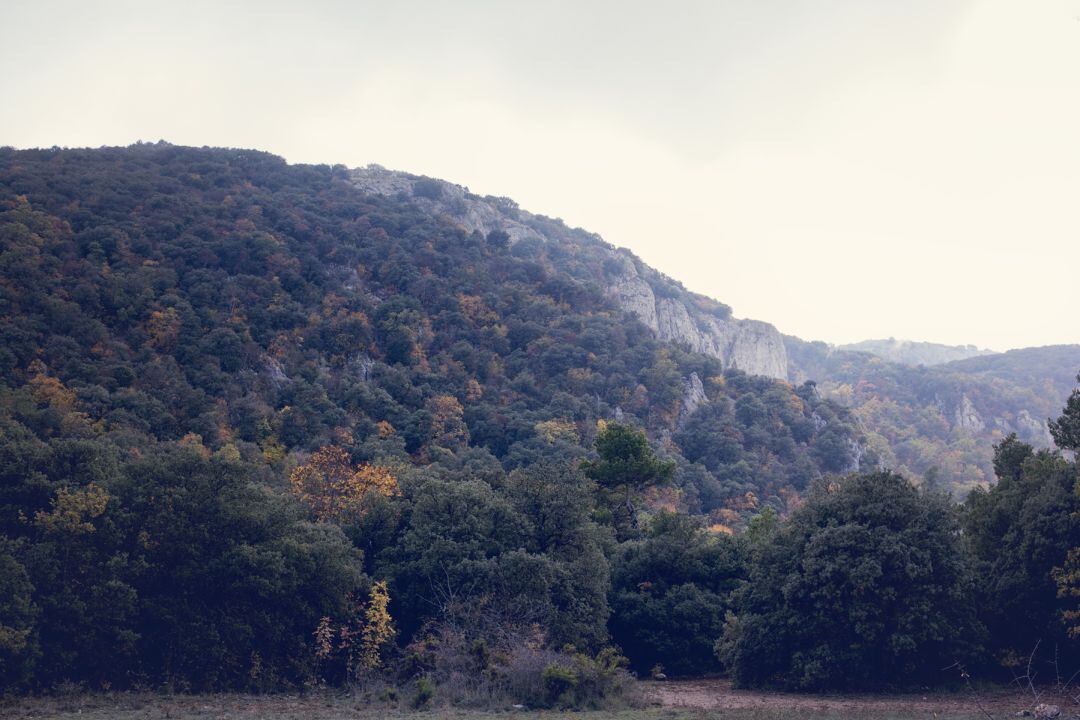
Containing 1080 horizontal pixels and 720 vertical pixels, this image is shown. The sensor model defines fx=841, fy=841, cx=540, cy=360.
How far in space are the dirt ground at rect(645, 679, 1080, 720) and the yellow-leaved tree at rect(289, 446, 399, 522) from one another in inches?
501

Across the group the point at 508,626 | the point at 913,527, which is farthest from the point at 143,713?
the point at 913,527

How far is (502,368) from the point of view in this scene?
71250 millimetres

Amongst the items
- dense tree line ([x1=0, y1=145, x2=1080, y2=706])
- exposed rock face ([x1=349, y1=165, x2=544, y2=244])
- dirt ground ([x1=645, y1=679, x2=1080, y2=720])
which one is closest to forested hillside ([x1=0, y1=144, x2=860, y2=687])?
dense tree line ([x1=0, y1=145, x2=1080, y2=706])

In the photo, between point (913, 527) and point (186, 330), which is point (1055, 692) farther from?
point (186, 330)

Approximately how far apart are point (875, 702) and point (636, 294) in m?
105

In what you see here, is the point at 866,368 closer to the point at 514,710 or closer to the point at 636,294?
the point at 636,294

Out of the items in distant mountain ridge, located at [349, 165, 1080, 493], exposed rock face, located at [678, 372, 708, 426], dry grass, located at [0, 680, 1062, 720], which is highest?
distant mountain ridge, located at [349, 165, 1080, 493]

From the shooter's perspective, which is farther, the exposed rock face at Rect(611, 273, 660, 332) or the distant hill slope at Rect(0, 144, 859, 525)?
the exposed rock face at Rect(611, 273, 660, 332)

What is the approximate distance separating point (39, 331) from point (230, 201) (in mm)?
37953

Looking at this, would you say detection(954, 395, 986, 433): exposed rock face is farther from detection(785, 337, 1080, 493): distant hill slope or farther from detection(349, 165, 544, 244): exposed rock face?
detection(349, 165, 544, 244): exposed rock face

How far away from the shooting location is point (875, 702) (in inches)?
867

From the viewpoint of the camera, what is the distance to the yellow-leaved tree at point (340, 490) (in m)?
31.8

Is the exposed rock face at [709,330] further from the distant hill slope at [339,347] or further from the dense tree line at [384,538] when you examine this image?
the dense tree line at [384,538]

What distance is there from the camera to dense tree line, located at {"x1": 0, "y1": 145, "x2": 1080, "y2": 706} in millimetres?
23719
